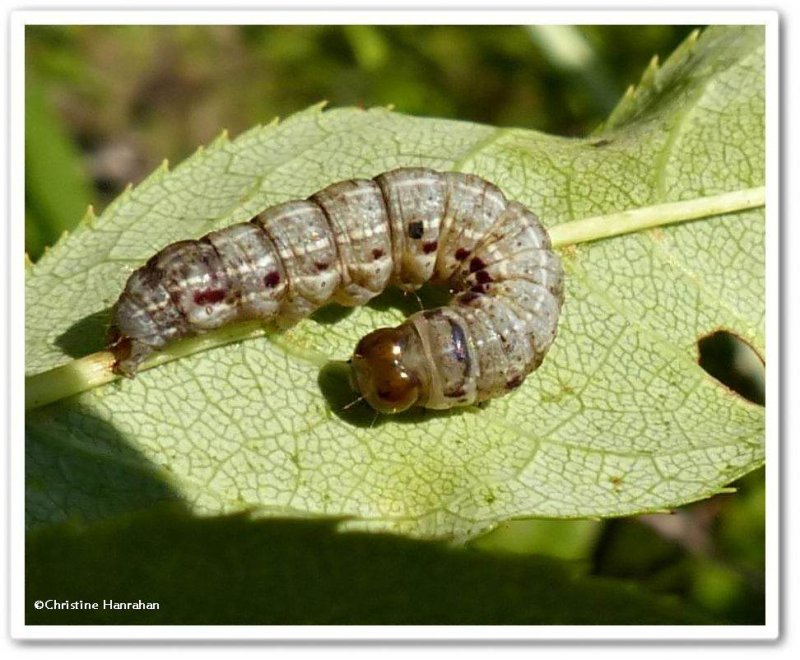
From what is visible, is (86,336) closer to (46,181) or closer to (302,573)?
(302,573)

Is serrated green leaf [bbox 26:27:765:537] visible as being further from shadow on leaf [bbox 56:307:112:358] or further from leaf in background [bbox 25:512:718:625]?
leaf in background [bbox 25:512:718:625]

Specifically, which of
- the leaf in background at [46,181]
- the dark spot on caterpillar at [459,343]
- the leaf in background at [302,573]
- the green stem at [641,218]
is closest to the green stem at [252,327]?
the green stem at [641,218]

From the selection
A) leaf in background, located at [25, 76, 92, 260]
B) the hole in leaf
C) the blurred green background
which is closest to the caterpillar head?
the blurred green background

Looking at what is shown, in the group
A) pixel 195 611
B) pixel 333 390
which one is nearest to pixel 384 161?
pixel 333 390

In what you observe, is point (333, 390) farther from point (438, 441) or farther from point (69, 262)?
point (69, 262)

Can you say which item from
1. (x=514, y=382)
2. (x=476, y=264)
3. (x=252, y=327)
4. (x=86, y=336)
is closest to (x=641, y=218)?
(x=476, y=264)

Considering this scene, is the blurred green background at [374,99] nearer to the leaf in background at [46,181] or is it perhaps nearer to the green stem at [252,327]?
the leaf in background at [46,181]
